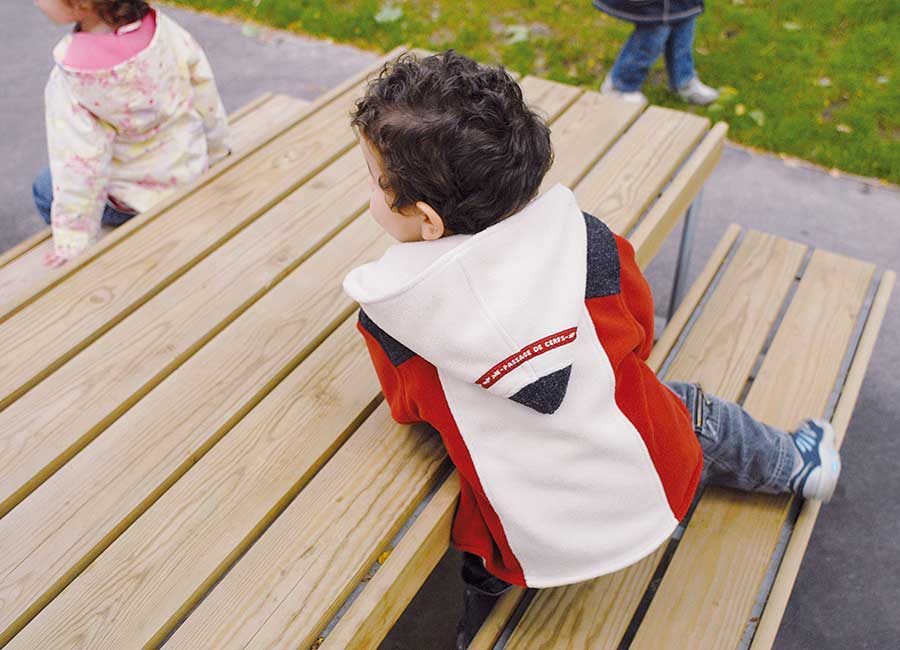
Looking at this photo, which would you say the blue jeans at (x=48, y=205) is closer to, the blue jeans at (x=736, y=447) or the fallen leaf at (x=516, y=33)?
the blue jeans at (x=736, y=447)

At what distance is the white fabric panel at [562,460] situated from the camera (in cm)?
153

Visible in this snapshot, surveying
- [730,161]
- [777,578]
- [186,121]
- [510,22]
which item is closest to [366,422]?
[777,578]

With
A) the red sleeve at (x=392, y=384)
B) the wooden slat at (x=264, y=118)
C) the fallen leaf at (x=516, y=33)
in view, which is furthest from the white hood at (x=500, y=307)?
the fallen leaf at (x=516, y=33)

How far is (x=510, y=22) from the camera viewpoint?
4770 mm

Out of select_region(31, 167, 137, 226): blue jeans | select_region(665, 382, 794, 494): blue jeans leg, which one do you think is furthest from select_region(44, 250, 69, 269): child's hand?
select_region(665, 382, 794, 494): blue jeans leg

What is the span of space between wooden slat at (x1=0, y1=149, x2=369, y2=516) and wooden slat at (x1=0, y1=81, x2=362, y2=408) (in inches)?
1.3

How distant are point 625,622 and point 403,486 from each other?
21.4 inches

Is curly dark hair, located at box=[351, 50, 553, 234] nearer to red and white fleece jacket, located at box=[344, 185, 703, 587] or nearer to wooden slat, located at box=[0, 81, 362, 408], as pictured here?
red and white fleece jacket, located at box=[344, 185, 703, 587]

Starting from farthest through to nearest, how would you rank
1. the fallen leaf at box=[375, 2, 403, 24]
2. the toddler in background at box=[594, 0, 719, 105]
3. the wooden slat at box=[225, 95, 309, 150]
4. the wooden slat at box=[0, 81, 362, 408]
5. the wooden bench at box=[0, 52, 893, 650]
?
1. the fallen leaf at box=[375, 2, 403, 24]
2. the toddler in background at box=[594, 0, 719, 105]
3. the wooden slat at box=[225, 95, 309, 150]
4. the wooden slat at box=[0, 81, 362, 408]
5. the wooden bench at box=[0, 52, 893, 650]

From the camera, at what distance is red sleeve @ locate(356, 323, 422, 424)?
1.62 meters

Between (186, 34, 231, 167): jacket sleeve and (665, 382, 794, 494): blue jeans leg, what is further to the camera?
(186, 34, 231, 167): jacket sleeve

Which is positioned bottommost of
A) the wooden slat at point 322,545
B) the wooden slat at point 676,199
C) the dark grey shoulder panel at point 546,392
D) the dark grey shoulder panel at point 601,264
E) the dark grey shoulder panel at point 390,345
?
the wooden slat at point 676,199

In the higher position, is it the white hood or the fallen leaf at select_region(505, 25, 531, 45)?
the white hood

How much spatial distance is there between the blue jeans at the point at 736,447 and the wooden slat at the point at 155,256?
39.0 inches
